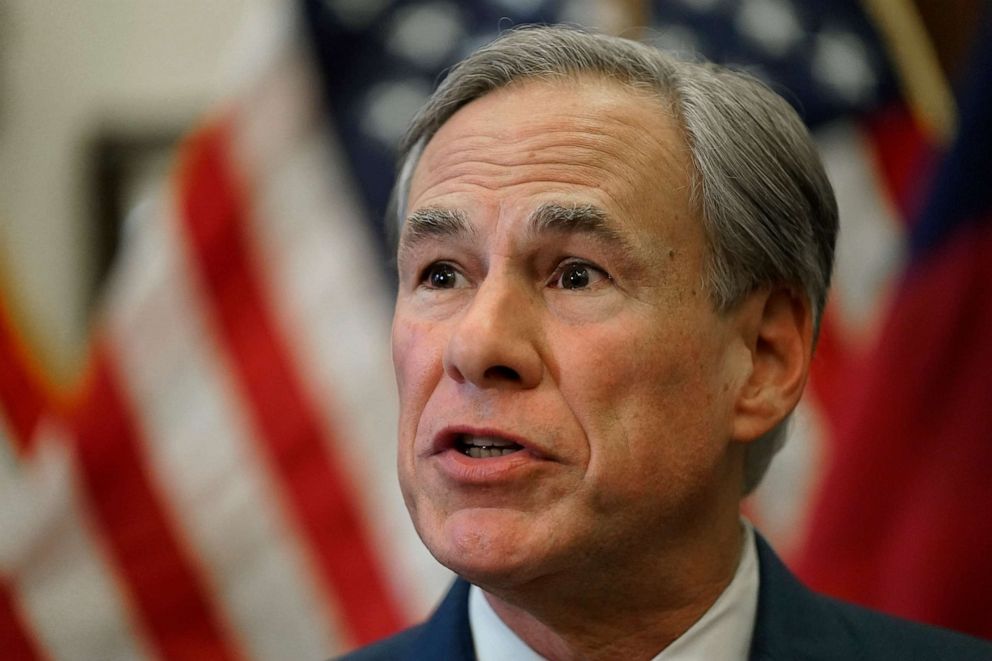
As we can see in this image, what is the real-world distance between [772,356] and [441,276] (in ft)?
1.66

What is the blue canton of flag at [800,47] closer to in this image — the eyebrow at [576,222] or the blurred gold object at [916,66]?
the blurred gold object at [916,66]

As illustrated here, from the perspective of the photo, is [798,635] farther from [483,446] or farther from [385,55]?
[385,55]

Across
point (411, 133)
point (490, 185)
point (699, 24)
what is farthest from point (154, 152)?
point (490, 185)

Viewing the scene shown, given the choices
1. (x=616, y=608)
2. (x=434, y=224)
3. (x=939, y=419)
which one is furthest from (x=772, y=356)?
(x=939, y=419)

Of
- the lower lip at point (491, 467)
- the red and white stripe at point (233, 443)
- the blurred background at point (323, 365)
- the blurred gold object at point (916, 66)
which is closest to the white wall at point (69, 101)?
the blurred background at point (323, 365)

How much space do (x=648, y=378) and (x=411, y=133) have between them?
59cm

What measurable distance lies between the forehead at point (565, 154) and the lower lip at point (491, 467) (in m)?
0.33

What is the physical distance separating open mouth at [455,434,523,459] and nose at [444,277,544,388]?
7 cm

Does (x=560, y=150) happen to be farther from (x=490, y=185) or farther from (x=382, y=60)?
(x=382, y=60)

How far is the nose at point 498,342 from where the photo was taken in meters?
1.46

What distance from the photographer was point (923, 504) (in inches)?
91.9

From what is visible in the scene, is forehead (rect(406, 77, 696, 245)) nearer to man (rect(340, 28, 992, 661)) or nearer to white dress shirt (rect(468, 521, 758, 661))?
man (rect(340, 28, 992, 661))

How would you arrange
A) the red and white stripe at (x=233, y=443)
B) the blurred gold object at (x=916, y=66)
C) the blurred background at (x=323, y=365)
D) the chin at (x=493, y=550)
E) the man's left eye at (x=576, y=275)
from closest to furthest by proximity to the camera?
the chin at (x=493, y=550) → the man's left eye at (x=576, y=275) → the blurred background at (x=323, y=365) → the red and white stripe at (x=233, y=443) → the blurred gold object at (x=916, y=66)

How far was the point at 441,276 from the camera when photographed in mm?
1668
